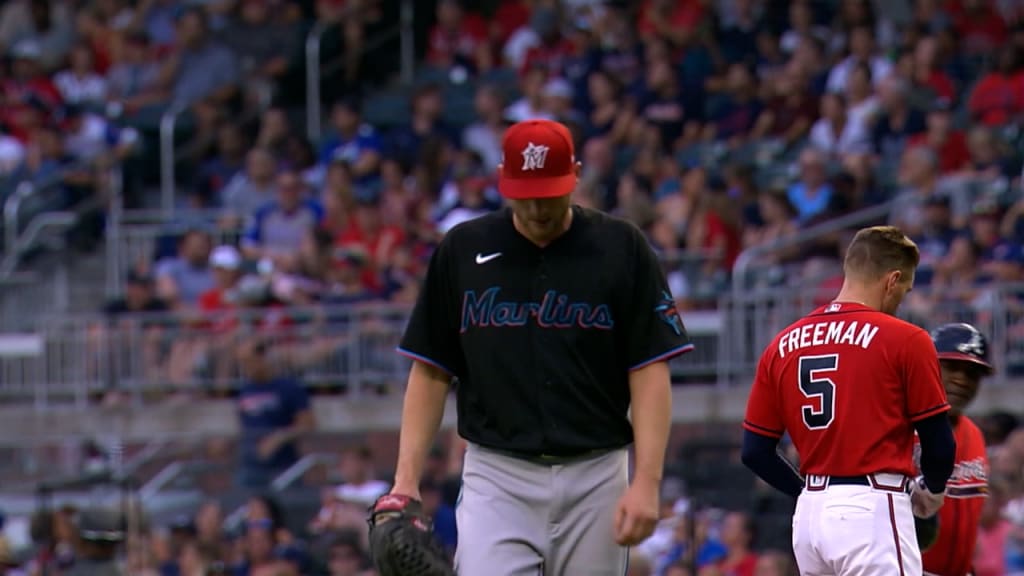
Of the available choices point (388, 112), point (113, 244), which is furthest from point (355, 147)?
point (113, 244)

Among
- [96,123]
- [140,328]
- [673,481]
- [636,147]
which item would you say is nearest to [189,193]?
[96,123]

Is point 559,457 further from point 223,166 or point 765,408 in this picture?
point 223,166

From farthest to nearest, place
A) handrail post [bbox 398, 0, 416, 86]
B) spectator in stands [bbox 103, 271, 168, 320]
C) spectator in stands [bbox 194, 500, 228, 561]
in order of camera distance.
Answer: handrail post [bbox 398, 0, 416, 86] < spectator in stands [bbox 103, 271, 168, 320] < spectator in stands [bbox 194, 500, 228, 561]

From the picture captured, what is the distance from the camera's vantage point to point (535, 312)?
6145mm

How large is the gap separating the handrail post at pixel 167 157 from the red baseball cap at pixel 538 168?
12424mm

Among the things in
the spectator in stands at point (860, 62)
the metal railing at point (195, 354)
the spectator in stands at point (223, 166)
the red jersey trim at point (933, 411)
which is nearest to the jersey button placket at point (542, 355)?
the red jersey trim at point (933, 411)

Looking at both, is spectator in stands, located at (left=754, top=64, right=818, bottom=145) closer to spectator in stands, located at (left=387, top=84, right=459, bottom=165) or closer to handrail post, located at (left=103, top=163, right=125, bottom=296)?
spectator in stands, located at (left=387, top=84, right=459, bottom=165)

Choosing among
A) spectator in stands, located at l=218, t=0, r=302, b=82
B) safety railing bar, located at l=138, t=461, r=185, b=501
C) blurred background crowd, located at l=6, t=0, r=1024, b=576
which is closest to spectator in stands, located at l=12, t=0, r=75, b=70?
blurred background crowd, located at l=6, t=0, r=1024, b=576

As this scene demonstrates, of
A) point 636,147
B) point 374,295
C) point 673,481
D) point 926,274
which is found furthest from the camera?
point 636,147

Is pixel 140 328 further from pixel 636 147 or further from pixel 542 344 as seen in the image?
pixel 542 344

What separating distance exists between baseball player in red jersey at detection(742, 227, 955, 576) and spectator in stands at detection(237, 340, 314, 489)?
7990 mm

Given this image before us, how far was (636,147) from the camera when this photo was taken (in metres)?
16.2

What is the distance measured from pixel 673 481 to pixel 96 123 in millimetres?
9080

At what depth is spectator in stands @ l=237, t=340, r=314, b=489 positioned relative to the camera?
46.1 feet
